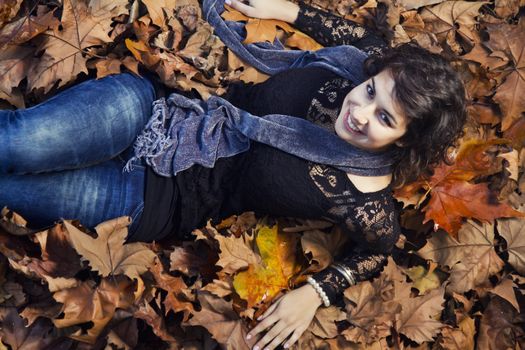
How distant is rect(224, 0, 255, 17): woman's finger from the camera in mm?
2461

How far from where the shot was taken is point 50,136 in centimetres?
195

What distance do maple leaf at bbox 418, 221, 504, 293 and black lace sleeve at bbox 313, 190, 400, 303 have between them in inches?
11.0

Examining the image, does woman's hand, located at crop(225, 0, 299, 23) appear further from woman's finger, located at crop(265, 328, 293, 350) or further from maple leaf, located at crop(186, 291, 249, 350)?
woman's finger, located at crop(265, 328, 293, 350)

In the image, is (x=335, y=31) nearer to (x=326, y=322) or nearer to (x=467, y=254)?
(x=467, y=254)

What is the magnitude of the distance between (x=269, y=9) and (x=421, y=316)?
4.95 ft

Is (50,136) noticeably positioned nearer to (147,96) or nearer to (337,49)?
(147,96)

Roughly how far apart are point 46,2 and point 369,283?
1.88 meters

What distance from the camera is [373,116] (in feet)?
6.48

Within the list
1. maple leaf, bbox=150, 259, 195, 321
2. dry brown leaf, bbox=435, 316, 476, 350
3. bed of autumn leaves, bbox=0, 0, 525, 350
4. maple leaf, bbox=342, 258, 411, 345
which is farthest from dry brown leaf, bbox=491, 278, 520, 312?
maple leaf, bbox=150, 259, 195, 321

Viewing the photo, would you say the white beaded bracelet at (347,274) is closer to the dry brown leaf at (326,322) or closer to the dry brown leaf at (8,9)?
the dry brown leaf at (326,322)

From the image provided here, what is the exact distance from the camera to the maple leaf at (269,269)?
86.0 inches

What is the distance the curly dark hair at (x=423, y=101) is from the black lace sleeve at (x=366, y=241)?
0.19 metres

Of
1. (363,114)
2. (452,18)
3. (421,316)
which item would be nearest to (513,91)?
(452,18)

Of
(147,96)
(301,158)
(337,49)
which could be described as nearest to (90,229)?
(147,96)
